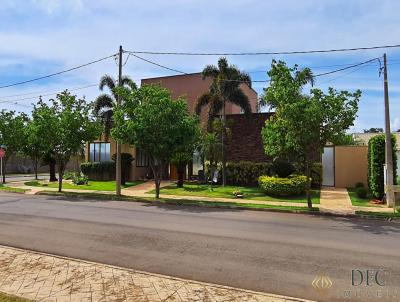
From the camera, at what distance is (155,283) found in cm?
670

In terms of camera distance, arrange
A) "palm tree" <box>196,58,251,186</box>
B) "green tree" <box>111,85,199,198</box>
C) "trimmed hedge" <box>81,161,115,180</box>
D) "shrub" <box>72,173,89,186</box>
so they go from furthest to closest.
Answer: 1. "trimmed hedge" <box>81,161,115,180</box>
2. "shrub" <box>72,173,89,186</box>
3. "palm tree" <box>196,58,251,186</box>
4. "green tree" <box>111,85,199,198</box>

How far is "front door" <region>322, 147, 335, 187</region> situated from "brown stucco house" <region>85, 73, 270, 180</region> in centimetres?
382

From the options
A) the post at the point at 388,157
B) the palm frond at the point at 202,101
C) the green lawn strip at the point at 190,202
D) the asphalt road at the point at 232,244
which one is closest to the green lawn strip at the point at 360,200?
the post at the point at 388,157

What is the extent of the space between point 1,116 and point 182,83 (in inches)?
581

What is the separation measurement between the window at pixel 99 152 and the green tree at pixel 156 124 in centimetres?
1320

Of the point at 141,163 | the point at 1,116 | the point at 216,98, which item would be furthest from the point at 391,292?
the point at 1,116

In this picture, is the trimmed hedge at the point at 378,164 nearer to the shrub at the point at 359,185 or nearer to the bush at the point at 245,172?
the shrub at the point at 359,185

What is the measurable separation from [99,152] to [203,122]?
31.0 feet

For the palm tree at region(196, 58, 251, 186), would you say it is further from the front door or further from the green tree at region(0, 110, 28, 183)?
the green tree at region(0, 110, 28, 183)

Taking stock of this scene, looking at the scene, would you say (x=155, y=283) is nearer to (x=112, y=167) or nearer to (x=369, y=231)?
(x=369, y=231)

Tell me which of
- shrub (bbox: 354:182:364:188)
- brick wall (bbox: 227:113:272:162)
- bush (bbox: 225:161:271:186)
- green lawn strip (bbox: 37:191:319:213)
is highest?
brick wall (bbox: 227:113:272:162)

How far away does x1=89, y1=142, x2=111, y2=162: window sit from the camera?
34.3 m

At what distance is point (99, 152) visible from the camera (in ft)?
114

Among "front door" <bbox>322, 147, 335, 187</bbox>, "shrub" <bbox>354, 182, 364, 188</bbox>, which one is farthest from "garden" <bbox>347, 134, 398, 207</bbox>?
"front door" <bbox>322, 147, 335, 187</bbox>
